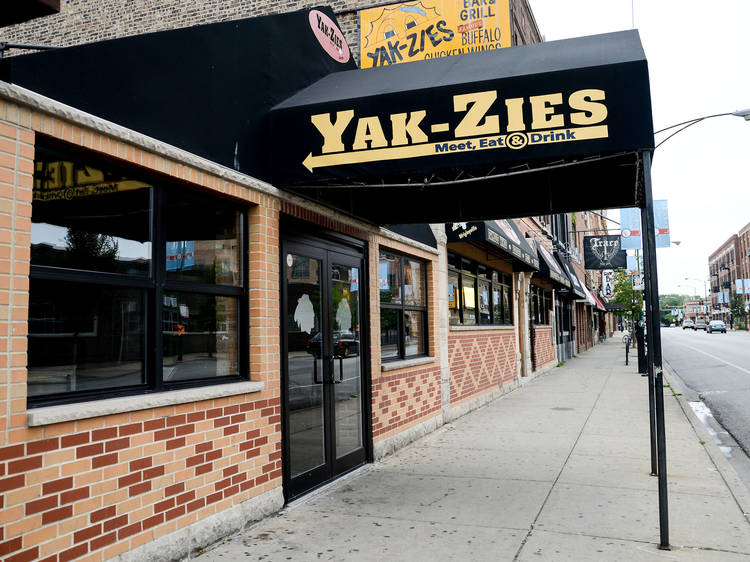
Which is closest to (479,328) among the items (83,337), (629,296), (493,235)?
(493,235)

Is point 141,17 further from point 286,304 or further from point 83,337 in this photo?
point 83,337

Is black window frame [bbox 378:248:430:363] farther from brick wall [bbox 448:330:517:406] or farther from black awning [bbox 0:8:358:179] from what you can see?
black awning [bbox 0:8:358:179]

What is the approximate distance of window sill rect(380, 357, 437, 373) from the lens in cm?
779

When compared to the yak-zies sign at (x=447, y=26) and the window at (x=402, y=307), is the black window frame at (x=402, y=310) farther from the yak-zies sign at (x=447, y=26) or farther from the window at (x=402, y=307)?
the yak-zies sign at (x=447, y=26)

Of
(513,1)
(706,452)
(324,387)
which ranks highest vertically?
(513,1)

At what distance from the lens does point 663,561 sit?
13.9 ft

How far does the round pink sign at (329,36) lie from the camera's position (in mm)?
6605

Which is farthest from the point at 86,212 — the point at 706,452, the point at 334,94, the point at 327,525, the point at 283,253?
the point at 706,452

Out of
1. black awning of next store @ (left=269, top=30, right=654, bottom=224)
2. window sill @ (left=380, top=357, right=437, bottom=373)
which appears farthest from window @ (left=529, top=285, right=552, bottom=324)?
black awning of next store @ (left=269, top=30, right=654, bottom=224)

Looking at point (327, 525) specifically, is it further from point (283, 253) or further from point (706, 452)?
point (706, 452)

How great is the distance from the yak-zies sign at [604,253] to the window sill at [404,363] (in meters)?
19.9

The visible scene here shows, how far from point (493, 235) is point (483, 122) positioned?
19.7 feet

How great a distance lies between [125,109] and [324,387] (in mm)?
3334

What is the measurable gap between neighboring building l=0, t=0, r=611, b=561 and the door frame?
2cm
